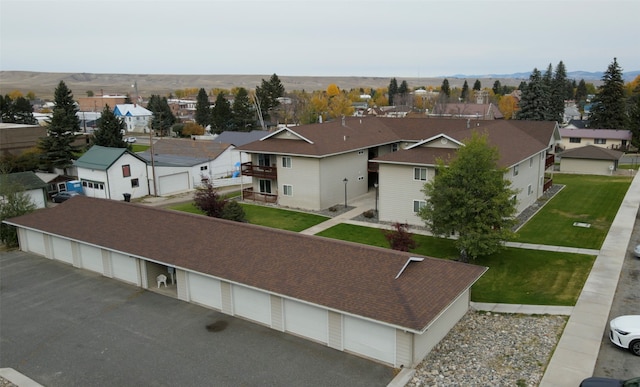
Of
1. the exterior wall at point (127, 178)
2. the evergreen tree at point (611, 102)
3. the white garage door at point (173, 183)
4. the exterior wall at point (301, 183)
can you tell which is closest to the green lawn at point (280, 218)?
the exterior wall at point (301, 183)

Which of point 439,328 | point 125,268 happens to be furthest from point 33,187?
point 439,328

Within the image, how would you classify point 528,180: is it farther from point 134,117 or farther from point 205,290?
point 134,117

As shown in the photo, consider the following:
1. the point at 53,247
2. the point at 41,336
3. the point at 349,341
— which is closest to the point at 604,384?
the point at 349,341

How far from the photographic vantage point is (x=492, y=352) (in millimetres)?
18984

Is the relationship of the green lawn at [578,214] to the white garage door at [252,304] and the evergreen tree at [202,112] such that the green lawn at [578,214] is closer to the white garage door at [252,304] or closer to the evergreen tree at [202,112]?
the white garage door at [252,304]

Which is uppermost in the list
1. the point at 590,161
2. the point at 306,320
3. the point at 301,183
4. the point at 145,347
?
the point at 301,183

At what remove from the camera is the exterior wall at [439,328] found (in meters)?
18.3

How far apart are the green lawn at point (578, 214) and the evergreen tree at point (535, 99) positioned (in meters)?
23.7

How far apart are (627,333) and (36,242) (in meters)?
34.2

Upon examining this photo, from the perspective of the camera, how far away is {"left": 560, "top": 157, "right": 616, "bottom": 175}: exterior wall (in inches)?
2248

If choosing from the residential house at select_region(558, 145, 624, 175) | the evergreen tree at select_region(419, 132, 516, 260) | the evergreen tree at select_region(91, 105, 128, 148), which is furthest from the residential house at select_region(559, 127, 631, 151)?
the evergreen tree at select_region(91, 105, 128, 148)

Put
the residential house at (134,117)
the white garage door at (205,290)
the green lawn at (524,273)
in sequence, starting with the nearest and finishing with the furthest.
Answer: the white garage door at (205,290), the green lawn at (524,273), the residential house at (134,117)

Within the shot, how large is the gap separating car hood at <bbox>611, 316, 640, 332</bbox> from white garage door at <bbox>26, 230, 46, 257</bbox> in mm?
32871

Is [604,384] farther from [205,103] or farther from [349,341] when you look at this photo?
[205,103]
